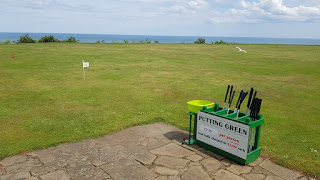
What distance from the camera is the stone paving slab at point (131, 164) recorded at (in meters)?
5.40

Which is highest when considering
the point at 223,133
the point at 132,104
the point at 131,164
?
the point at 223,133

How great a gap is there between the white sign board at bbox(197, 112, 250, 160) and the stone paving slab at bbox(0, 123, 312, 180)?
0.30 metres

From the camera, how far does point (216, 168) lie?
18.9 feet

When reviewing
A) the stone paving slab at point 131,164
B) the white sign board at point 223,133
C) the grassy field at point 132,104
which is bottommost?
the stone paving slab at point 131,164

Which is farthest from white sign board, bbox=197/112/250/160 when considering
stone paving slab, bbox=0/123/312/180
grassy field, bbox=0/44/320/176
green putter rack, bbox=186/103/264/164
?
grassy field, bbox=0/44/320/176

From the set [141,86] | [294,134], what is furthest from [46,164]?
[141,86]

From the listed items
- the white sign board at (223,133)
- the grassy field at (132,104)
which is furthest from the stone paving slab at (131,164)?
the grassy field at (132,104)

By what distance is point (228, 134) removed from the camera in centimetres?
606

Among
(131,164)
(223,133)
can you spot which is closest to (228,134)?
(223,133)

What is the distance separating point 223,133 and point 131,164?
2.26 m

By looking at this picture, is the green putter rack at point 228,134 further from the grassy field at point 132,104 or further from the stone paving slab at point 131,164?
the grassy field at point 132,104

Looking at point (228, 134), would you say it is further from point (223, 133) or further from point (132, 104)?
point (132, 104)

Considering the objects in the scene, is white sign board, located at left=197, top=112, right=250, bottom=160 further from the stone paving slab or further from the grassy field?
the grassy field

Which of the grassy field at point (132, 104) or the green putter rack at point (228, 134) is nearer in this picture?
the green putter rack at point (228, 134)
